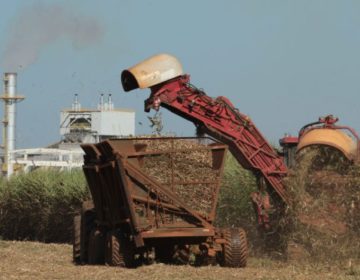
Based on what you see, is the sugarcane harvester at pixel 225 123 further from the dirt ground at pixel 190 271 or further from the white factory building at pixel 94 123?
the white factory building at pixel 94 123

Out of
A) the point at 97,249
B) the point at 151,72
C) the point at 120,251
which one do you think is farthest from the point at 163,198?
the point at 151,72

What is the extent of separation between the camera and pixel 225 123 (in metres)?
15.2

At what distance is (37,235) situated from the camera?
27422 millimetres

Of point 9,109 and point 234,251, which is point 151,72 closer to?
point 234,251

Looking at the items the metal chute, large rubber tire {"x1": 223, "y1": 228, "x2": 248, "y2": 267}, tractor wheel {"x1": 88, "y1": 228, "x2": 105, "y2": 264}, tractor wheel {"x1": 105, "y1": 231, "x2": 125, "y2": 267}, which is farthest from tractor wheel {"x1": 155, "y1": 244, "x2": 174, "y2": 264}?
the metal chute

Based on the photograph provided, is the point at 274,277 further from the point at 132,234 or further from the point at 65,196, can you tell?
the point at 65,196

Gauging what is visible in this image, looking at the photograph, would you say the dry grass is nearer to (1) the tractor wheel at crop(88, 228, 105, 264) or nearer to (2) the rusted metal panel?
(2) the rusted metal panel

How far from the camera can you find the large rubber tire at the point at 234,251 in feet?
43.2

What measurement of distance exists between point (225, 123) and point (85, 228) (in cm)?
326

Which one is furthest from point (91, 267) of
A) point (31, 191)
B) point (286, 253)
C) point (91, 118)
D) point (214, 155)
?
point (91, 118)

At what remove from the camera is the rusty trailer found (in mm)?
12938

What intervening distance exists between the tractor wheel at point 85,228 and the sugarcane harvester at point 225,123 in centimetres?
251

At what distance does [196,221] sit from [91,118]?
57871 millimetres

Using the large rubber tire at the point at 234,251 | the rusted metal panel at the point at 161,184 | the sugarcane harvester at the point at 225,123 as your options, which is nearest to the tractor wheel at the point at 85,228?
the rusted metal panel at the point at 161,184
